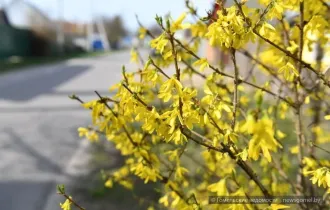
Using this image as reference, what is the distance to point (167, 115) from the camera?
1218mm

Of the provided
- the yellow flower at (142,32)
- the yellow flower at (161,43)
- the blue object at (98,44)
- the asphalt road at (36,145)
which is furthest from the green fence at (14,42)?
the blue object at (98,44)

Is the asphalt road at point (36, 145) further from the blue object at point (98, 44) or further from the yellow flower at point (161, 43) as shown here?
the blue object at point (98, 44)

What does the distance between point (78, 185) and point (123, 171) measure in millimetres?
1952

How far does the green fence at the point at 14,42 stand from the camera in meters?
26.7

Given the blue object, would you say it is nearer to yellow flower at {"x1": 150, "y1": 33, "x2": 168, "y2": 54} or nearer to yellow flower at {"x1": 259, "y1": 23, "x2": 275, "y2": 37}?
yellow flower at {"x1": 150, "y1": 33, "x2": 168, "y2": 54}

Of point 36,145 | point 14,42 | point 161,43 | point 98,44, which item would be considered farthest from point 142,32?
point 98,44

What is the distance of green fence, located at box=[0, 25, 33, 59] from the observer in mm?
26703

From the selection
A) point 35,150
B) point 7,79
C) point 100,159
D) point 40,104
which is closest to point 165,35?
point 100,159

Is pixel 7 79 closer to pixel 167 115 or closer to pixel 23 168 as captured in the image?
pixel 23 168

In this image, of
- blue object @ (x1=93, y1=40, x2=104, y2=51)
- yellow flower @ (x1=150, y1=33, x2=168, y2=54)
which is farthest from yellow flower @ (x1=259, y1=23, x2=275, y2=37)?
blue object @ (x1=93, y1=40, x2=104, y2=51)

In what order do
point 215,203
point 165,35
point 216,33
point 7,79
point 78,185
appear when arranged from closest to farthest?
point 216,33
point 165,35
point 215,203
point 78,185
point 7,79

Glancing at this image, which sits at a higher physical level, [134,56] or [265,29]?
→ [134,56]

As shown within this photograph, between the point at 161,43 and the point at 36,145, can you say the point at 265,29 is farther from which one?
the point at 36,145

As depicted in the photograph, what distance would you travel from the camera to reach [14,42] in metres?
28.4
